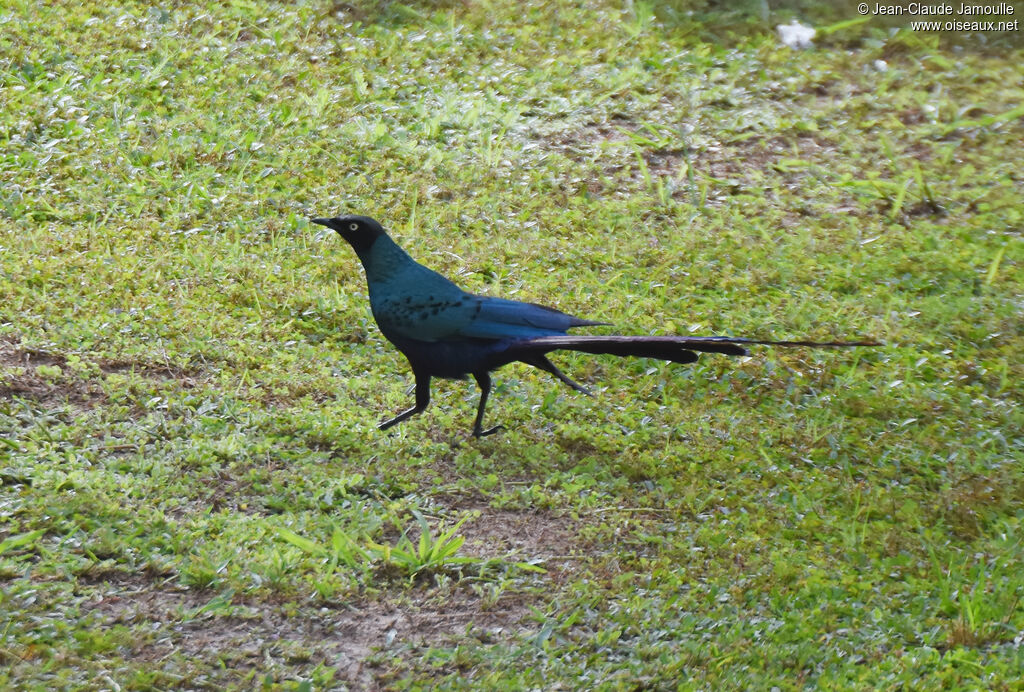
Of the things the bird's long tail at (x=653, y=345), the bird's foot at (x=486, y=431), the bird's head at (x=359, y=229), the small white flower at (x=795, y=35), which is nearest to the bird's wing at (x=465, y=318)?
the bird's long tail at (x=653, y=345)

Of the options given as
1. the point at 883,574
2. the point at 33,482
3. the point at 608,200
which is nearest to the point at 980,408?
the point at 883,574

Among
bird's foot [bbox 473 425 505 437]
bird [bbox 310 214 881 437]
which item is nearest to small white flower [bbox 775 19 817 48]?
bird [bbox 310 214 881 437]

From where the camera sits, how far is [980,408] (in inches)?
257

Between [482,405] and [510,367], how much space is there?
935mm

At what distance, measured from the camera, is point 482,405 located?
588 cm

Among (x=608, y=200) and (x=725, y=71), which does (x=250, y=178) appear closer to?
(x=608, y=200)

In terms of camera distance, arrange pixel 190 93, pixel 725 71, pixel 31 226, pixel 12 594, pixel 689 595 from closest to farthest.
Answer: pixel 12 594 → pixel 689 595 → pixel 31 226 → pixel 190 93 → pixel 725 71

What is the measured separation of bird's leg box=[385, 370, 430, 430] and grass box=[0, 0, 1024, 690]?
9 cm

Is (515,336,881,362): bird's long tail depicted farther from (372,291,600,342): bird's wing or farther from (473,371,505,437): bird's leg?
(473,371,505,437): bird's leg

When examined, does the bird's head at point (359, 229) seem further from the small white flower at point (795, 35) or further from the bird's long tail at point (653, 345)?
the small white flower at point (795, 35)

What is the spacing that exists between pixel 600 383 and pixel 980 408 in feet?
6.65

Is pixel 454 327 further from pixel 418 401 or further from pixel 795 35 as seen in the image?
pixel 795 35

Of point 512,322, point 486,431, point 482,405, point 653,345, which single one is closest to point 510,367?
point 486,431

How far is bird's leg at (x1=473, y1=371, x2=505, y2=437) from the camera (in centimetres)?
585
